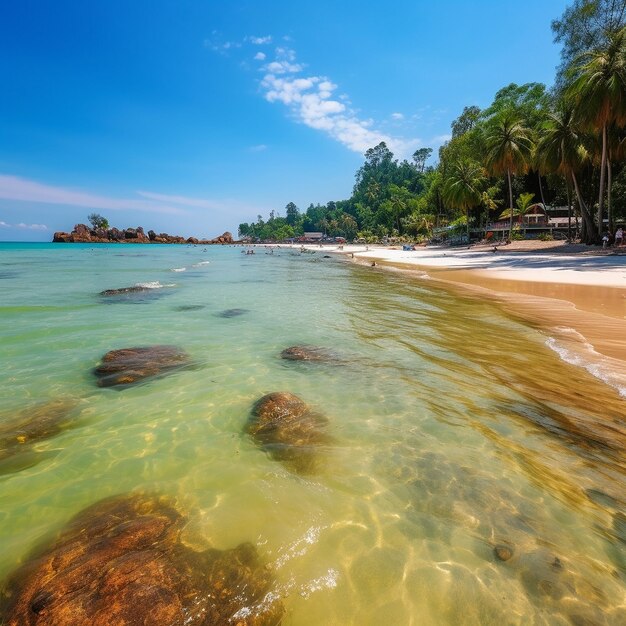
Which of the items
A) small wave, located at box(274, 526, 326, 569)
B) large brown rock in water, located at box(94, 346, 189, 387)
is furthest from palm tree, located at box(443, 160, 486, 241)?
small wave, located at box(274, 526, 326, 569)

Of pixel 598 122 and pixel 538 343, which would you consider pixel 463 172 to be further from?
pixel 538 343

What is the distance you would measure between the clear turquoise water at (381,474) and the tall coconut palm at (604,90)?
3008cm

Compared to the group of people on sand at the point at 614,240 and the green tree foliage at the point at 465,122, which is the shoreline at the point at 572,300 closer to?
the group of people on sand at the point at 614,240

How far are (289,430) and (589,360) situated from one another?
614 cm

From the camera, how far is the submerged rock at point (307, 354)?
7.84 meters

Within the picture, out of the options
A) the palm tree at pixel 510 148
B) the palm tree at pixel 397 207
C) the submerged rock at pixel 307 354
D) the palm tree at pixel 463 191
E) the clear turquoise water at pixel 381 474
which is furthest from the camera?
the palm tree at pixel 397 207

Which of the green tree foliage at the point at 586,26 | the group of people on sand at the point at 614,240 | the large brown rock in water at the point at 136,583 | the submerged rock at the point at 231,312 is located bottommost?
the submerged rock at the point at 231,312

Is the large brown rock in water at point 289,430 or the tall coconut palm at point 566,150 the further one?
the tall coconut palm at point 566,150

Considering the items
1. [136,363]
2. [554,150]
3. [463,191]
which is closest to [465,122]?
[463,191]

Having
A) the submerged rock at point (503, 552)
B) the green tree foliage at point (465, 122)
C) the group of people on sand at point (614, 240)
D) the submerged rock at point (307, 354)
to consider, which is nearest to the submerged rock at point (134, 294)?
the submerged rock at point (307, 354)

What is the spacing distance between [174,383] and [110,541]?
12.7 ft

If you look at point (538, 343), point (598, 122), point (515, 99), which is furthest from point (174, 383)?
point (515, 99)

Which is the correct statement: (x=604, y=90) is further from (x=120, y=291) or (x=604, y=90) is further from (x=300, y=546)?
(x=300, y=546)

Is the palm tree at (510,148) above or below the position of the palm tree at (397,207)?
above
